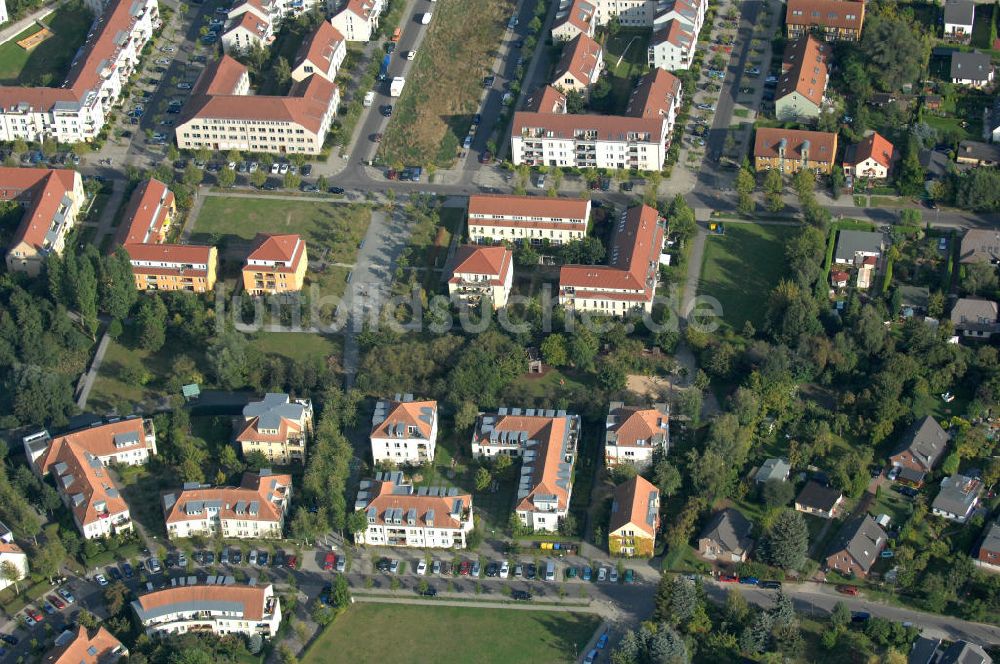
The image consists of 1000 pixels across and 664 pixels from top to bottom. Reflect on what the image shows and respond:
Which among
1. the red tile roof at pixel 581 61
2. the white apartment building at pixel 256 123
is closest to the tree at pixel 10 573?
the white apartment building at pixel 256 123

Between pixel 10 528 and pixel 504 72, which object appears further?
pixel 504 72

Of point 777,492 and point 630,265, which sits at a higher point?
point 630,265

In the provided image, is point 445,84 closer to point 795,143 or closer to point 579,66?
point 579,66

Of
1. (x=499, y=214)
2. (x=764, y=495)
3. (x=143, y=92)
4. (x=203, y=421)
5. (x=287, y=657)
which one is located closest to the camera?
(x=287, y=657)

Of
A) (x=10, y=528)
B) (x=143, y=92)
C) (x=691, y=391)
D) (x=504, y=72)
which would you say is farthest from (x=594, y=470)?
(x=143, y=92)

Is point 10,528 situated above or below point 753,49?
below

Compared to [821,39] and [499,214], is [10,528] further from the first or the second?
[821,39]

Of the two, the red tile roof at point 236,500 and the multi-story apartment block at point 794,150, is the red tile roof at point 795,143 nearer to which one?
the multi-story apartment block at point 794,150

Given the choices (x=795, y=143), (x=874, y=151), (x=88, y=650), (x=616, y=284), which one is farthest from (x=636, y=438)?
(x=88, y=650)
